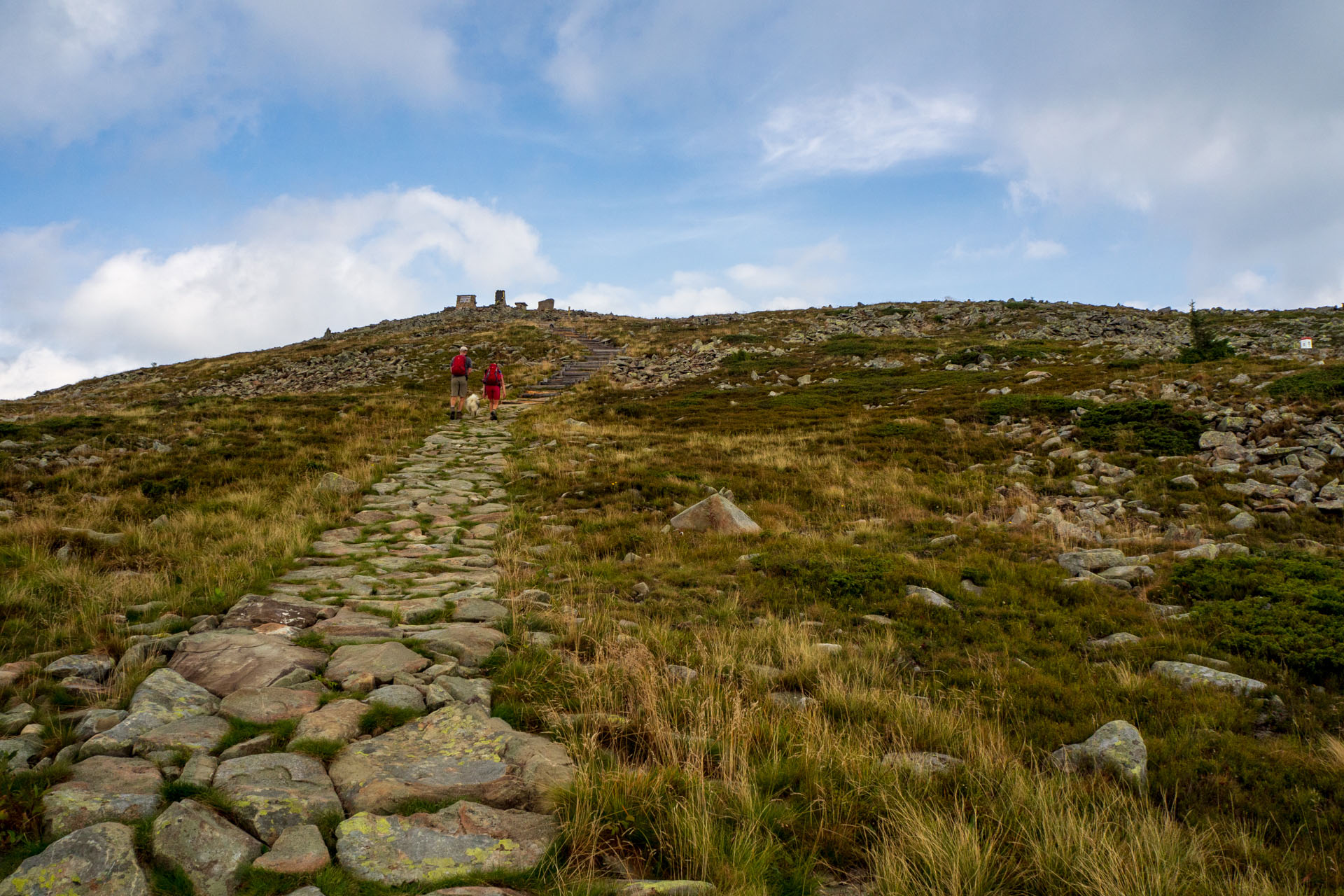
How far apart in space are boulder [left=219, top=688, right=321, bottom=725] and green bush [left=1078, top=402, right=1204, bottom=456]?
572 inches

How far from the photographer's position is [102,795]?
3035 mm

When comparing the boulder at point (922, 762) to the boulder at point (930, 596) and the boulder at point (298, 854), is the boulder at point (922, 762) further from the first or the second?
the boulder at point (930, 596)

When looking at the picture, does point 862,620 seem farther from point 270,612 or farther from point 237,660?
point 270,612

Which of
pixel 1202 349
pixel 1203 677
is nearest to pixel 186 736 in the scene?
pixel 1203 677

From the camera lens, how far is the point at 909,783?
3645 mm

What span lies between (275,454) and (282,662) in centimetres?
1136

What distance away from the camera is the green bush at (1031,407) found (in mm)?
16797

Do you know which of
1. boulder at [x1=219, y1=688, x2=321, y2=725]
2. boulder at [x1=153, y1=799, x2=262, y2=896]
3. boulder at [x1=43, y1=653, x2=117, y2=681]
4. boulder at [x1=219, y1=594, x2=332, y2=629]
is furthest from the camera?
boulder at [x1=219, y1=594, x2=332, y2=629]

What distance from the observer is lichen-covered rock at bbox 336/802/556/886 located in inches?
112

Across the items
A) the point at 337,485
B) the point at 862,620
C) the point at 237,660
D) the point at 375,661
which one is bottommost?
the point at 862,620

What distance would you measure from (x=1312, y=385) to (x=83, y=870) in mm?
19632

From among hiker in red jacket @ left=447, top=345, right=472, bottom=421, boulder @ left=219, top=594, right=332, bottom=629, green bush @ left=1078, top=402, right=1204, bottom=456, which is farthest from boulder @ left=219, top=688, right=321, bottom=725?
hiker in red jacket @ left=447, top=345, right=472, bottom=421

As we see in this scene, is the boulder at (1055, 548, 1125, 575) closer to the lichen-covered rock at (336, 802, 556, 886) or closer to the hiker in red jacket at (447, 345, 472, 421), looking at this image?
the lichen-covered rock at (336, 802, 556, 886)

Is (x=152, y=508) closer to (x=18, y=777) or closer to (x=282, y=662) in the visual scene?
(x=282, y=662)
